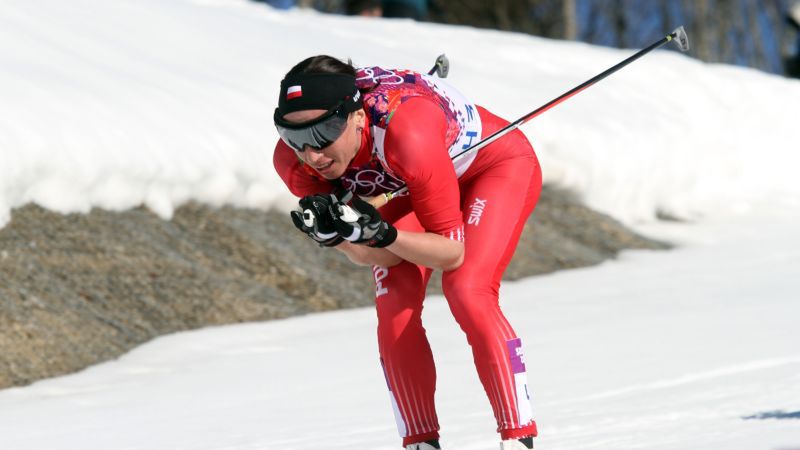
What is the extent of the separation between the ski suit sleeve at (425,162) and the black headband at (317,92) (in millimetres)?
152

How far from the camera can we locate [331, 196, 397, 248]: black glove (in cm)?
363

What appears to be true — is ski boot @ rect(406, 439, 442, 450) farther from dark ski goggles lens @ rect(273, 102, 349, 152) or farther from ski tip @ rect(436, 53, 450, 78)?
ski tip @ rect(436, 53, 450, 78)

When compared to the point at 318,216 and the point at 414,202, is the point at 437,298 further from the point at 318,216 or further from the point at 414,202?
the point at 318,216

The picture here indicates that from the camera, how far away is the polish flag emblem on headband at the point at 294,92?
376 cm

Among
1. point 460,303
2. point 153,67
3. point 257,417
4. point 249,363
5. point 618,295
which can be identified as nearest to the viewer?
point 460,303

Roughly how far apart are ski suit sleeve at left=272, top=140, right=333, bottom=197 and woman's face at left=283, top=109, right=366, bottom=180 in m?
0.20

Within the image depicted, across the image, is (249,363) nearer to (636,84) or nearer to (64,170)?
(64,170)

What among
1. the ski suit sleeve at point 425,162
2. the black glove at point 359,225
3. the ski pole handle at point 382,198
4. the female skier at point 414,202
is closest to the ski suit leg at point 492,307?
the female skier at point 414,202

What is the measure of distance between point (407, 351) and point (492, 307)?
1.05 feet

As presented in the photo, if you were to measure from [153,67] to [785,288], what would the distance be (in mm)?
5581

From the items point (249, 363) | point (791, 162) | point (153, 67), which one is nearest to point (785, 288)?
point (249, 363)

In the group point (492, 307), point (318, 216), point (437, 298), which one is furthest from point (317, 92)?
point (437, 298)

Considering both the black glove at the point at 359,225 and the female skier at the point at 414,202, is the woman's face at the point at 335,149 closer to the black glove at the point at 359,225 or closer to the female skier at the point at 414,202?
the female skier at the point at 414,202

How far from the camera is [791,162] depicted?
16359 millimetres
